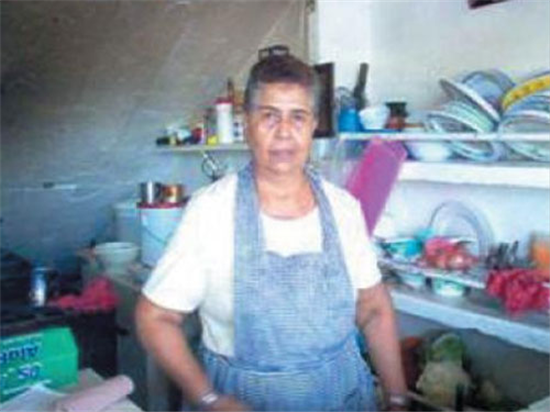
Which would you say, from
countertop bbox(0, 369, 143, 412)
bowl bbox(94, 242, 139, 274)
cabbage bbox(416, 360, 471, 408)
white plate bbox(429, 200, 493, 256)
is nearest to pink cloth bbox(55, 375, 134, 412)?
countertop bbox(0, 369, 143, 412)

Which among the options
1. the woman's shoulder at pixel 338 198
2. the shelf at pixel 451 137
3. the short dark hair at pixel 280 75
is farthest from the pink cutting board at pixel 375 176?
the short dark hair at pixel 280 75

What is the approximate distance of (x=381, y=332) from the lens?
1328 mm

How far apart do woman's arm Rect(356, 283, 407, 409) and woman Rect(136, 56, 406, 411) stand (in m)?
0.08

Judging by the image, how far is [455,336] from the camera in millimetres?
1822

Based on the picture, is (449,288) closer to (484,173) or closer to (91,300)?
(484,173)

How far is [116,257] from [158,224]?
12.0 inches

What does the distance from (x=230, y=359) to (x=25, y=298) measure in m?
1.42

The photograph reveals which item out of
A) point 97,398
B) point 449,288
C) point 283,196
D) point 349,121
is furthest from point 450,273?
point 97,398

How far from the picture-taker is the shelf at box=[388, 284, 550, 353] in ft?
4.90

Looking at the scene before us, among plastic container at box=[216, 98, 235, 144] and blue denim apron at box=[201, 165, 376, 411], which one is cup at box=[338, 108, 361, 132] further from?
blue denim apron at box=[201, 165, 376, 411]

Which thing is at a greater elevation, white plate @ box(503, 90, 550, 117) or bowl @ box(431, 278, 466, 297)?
white plate @ box(503, 90, 550, 117)

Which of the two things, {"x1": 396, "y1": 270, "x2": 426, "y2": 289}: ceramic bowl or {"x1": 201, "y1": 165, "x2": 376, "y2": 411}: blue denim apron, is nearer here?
{"x1": 201, "y1": 165, "x2": 376, "y2": 411}: blue denim apron

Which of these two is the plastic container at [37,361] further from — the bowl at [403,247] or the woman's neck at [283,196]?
the bowl at [403,247]

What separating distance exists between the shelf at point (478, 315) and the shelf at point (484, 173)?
321 millimetres
